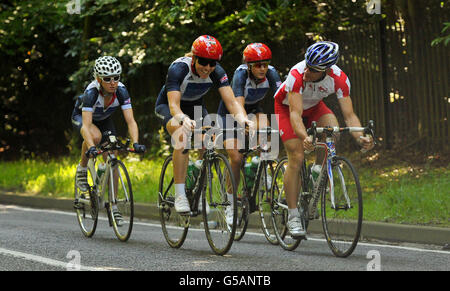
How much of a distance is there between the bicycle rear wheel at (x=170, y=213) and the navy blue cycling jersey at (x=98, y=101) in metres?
1.02

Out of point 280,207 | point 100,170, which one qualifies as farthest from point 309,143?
point 100,170

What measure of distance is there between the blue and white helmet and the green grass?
102 inches

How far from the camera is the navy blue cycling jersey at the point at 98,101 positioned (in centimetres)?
880

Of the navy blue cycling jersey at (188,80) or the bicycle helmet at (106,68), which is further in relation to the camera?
the bicycle helmet at (106,68)

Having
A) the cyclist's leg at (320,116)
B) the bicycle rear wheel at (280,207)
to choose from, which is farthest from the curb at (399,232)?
the cyclist's leg at (320,116)

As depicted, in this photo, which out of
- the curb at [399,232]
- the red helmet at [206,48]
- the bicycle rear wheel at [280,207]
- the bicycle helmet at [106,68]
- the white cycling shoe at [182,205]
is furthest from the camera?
the bicycle helmet at [106,68]

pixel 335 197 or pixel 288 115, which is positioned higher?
pixel 288 115

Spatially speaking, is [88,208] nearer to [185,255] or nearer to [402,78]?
[185,255]

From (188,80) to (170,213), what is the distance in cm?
145

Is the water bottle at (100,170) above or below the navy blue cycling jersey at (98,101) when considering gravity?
below

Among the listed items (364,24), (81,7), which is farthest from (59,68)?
(364,24)

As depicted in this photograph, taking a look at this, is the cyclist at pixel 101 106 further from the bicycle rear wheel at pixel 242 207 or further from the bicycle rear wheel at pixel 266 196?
the bicycle rear wheel at pixel 266 196

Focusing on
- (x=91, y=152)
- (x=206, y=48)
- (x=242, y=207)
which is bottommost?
(x=242, y=207)

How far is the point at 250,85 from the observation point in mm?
Answer: 8422
